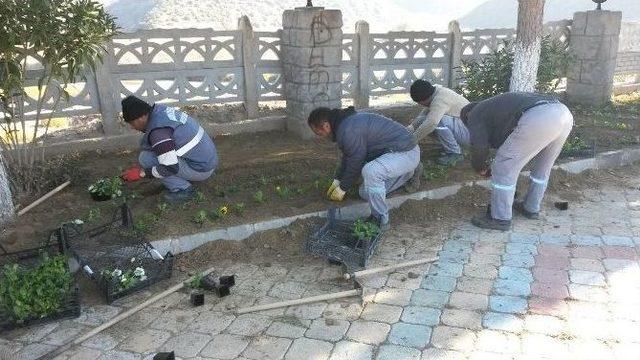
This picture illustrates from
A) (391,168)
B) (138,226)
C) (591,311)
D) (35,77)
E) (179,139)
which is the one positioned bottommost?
(591,311)

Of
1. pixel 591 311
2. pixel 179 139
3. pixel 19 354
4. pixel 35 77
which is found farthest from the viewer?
pixel 35 77

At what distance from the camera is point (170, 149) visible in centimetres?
521

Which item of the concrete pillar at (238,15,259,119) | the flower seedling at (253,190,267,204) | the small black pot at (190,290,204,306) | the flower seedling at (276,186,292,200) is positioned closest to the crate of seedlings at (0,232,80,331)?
the small black pot at (190,290,204,306)

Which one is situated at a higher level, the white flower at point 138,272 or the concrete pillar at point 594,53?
the concrete pillar at point 594,53

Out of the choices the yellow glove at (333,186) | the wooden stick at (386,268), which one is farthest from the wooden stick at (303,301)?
the yellow glove at (333,186)

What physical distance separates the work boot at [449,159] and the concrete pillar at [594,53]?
533 centimetres

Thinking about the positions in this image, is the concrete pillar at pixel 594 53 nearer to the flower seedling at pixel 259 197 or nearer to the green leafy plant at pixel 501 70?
the green leafy plant at pixel 501 70

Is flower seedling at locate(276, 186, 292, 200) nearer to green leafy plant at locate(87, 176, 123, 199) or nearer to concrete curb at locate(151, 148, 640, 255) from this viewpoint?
concrete curb at locate(151, 148, 640, 255)

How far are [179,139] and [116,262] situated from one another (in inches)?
55.3

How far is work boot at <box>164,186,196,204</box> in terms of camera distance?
217 inches

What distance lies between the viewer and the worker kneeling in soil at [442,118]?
6.34 meters

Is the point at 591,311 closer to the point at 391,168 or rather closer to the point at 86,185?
the point at 391,168

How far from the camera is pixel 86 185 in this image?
20.1ft

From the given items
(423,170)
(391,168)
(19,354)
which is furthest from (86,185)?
(423,170)
